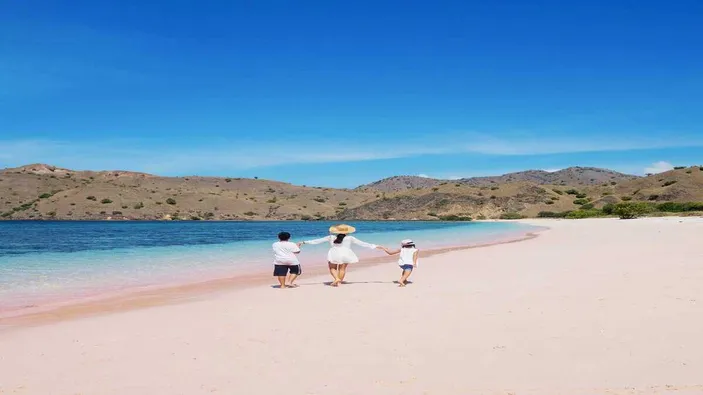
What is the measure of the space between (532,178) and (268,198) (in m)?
99.9

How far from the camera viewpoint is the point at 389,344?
265 inches

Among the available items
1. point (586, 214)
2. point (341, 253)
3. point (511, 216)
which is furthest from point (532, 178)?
point (341, 253)

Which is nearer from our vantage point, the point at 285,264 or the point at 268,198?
the point at 285,264

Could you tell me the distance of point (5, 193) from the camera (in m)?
97.0

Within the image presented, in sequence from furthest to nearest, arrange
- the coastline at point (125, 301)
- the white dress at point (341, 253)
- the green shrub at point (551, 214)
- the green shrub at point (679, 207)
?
the green shrub at point (551, 214)
the green shrub at point (679, 207)
the white dress at point (341, 253)
the coastline at point (125, 301)

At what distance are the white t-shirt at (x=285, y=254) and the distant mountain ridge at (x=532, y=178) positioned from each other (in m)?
160

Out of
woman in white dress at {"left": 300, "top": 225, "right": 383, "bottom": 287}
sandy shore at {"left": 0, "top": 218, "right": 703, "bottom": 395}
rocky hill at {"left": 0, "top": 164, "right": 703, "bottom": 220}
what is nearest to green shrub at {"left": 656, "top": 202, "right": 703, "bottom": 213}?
rocky hill at {"left": 0, "top": 164, "right": 703, "bottom": 220}

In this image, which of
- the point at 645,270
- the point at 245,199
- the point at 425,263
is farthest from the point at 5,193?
the point at 645,270

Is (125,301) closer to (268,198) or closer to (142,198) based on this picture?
(142,198)

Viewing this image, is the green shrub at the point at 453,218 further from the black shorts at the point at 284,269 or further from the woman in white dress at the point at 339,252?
the black shorts at the point at 284,269

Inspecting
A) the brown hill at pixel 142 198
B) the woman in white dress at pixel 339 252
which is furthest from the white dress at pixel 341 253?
the brown hill at pixel 142 198

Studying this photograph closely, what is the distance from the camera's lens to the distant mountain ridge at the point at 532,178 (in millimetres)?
172875

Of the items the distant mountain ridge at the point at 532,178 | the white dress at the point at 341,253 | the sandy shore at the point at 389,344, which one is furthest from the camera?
the distant mountain ridge at the point at 532,178

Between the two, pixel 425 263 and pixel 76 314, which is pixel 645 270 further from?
pixel 76 314
